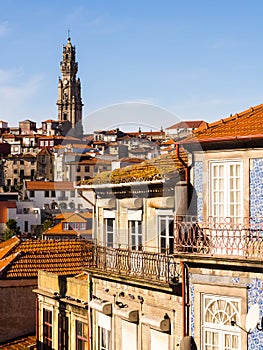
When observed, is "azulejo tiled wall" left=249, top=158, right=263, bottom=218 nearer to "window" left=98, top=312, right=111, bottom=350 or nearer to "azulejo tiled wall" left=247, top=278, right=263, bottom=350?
"azulejo tiled wall" left=247, top=278, right=263, bottom=350

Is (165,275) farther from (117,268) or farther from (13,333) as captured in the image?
(13,333)

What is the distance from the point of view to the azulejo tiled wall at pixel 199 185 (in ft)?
45.6

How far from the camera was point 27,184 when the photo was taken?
13050cm

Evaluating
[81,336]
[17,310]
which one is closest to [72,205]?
[17,310]

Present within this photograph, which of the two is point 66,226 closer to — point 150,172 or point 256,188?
point 150,172

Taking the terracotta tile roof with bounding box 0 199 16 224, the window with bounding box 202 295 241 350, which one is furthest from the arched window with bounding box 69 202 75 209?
the window with bounding box 202 295 241 350

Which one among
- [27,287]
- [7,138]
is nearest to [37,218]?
[7,138]

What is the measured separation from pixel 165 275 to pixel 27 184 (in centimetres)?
11734

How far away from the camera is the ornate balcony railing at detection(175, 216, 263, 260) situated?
12.6 m

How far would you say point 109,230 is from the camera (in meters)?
18.7

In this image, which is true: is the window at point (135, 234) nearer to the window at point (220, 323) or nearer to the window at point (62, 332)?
the window at point (220, 323)

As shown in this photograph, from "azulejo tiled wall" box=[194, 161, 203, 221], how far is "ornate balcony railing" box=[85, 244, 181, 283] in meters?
1.02

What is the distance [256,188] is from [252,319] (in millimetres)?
2368

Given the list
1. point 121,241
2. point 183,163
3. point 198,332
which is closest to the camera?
point 198,332
